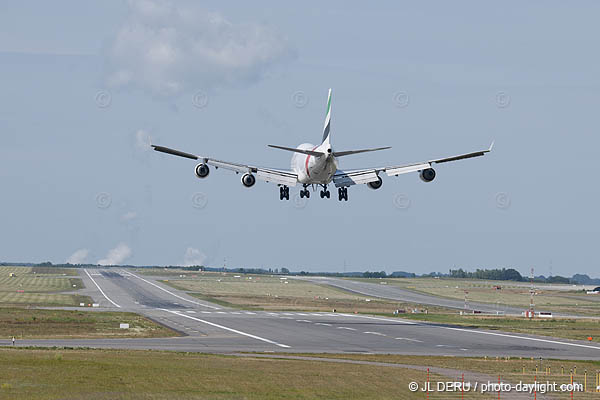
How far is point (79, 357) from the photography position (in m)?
65.2

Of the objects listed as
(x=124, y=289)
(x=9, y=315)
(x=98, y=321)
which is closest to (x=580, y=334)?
(x=98, y=321)

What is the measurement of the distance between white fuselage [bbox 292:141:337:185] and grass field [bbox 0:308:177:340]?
24.2m

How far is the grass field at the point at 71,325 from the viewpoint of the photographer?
3499 inches

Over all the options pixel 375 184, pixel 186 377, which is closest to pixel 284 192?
pixel 375 184

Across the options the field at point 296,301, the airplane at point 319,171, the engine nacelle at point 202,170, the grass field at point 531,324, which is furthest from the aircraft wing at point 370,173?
the field at point 296,301

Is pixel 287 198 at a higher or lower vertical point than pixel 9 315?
higher

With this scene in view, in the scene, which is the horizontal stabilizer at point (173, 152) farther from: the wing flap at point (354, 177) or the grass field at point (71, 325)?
the grass field at point (71, 325)

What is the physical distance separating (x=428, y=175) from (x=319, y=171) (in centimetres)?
1020

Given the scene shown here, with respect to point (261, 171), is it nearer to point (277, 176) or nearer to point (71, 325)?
point (277, 176)

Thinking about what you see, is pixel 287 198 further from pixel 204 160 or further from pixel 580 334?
pixel 580 334

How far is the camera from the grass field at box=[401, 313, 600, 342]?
10566 centimetres

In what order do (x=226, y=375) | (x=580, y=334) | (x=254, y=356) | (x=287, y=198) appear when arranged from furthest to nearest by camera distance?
1. (x=580, y=334)
2. (x=287, y=198)
3. (x=254, y=356)
4. (x=226, y=375)

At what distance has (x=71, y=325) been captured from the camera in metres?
98.2

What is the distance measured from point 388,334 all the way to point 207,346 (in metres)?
26.1
